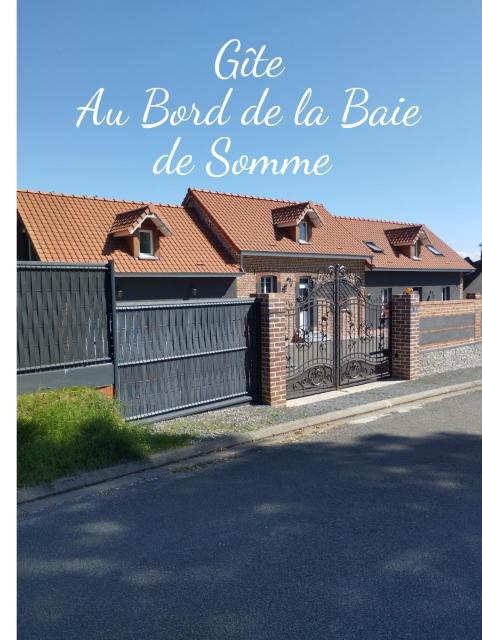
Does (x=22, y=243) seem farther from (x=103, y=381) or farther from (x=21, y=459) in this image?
(x=21, y=459)

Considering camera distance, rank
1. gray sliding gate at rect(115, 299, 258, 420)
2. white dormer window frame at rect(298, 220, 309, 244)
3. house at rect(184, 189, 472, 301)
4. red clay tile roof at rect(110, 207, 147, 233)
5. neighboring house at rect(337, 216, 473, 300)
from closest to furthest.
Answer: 1. gray sliding gate at rect(115, 299, 258, 420)
2. red clay tile roof at rect(110, 207, 147, 233)
3. house at rect(184, 189, 472, 301)
4. white dormer window frame at rect(298, 220, 309, 244)
5. neighboring house at rect(337, 216, 473, 300)

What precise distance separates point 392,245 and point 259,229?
996 centimetres

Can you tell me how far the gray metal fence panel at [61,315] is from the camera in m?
6.53

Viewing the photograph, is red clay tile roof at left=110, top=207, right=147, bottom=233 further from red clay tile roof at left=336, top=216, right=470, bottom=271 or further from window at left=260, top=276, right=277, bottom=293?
red clay tile roof at left=336, top=216, right=470, bottom=271

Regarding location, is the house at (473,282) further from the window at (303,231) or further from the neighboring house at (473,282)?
the window at (303,231)

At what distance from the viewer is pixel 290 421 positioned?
800cm

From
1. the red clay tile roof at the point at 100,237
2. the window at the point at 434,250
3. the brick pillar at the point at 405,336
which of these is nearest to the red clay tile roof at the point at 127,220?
the red clay tile roof at the point at 100,237

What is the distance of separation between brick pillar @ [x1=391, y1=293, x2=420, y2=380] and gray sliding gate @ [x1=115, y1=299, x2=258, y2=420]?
431 cm

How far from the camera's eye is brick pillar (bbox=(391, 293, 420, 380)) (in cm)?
1181

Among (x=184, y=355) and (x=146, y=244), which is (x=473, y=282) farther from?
(x=184, y=355)

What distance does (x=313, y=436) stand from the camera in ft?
24.4

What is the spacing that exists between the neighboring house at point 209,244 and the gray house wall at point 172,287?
38 millimetres

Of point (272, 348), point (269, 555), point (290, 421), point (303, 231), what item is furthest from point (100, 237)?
point (269, 555)

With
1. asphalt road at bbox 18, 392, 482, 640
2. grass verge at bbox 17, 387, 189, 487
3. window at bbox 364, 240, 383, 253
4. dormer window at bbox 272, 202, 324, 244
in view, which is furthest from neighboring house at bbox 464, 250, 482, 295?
grass verge at bbox 17, 387, 189, 487
